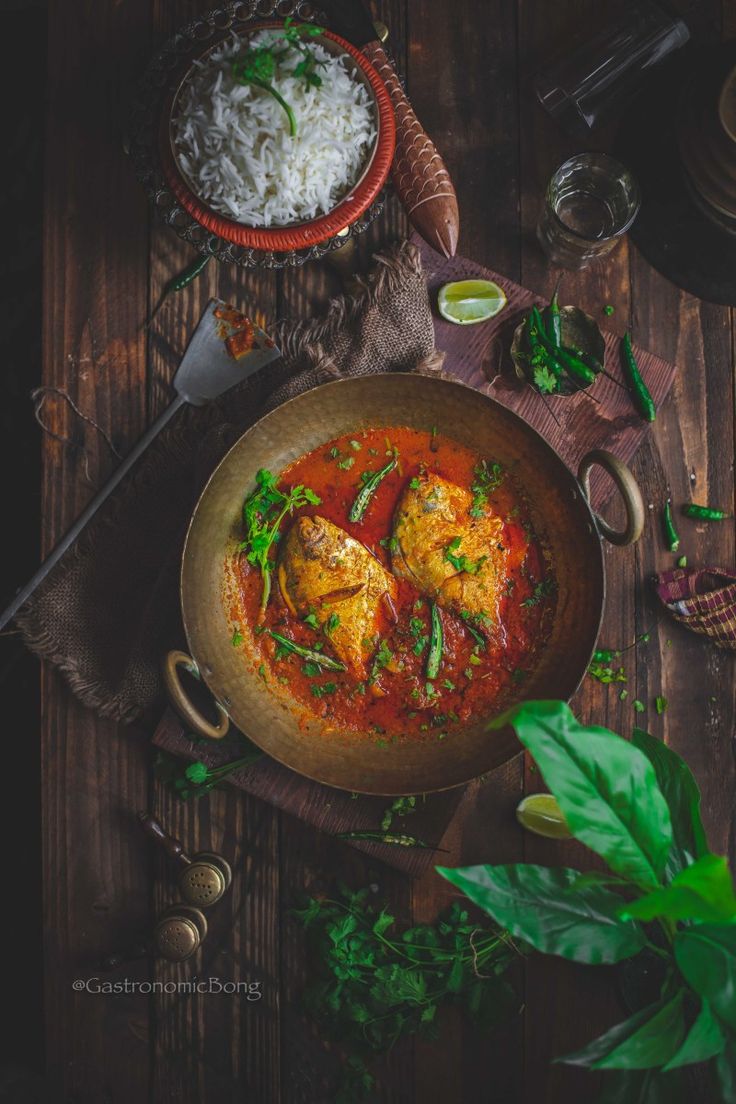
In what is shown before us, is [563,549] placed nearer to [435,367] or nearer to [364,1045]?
[435,367]

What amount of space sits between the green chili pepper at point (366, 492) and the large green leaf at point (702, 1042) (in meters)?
1.90

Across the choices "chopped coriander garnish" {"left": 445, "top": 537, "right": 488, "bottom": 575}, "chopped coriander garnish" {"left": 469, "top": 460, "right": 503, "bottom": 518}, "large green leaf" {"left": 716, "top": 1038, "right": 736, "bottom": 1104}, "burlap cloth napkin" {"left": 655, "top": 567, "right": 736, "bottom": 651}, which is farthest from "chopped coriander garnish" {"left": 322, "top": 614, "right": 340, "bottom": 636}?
"large green leaf" {"left": 716, "top": 1038, "right": 736, "bottom": 1104}

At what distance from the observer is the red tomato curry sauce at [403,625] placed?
319cm

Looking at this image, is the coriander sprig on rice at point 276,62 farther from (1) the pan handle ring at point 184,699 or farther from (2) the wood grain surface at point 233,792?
(1) the pan handle ring at point 184,699

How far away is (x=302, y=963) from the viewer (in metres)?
3.25

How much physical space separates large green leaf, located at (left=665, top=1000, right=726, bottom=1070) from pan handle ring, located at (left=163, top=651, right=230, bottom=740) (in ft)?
5.55

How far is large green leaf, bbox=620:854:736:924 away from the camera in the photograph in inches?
75.9

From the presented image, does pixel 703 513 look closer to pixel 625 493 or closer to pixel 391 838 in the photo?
pixel 625 493

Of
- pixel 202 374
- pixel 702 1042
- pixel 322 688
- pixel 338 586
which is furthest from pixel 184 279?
pixel 702 1042

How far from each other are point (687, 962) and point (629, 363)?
2.12 metres

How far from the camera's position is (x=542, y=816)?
3.14 meters

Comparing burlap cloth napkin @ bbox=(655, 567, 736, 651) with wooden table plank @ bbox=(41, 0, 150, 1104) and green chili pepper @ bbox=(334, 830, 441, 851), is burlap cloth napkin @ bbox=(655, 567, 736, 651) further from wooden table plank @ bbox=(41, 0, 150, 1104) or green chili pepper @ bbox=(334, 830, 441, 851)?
wooden table plank @ bbox=(41, 0, 150, 1104)

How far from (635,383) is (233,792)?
225 cm

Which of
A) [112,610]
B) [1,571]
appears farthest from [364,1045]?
[1,571]
